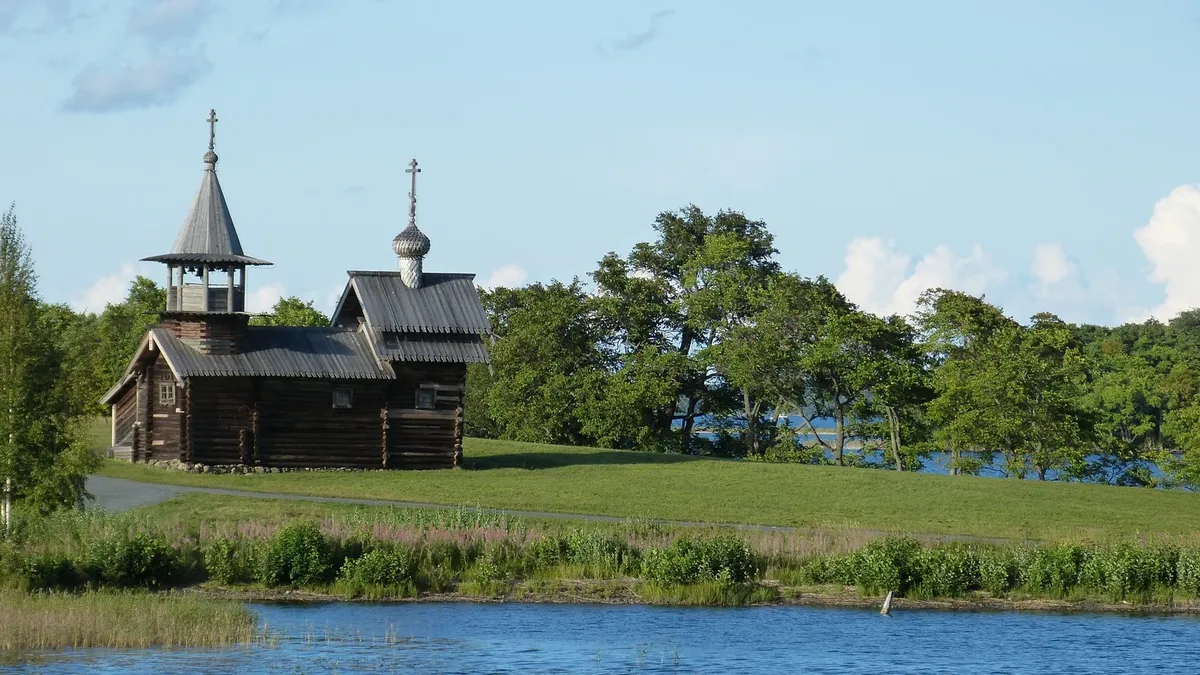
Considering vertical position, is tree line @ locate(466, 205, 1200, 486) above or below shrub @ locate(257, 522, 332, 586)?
above

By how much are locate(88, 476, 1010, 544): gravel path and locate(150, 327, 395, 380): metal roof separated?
16.2 feet

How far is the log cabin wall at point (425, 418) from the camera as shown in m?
60.8

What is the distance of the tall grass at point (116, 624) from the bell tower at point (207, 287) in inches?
1053

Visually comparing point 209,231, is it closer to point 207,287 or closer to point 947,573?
point 207,287

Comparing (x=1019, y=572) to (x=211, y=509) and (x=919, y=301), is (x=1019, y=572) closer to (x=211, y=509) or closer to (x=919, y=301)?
(x=211, y=509)

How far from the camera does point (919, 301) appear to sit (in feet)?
263

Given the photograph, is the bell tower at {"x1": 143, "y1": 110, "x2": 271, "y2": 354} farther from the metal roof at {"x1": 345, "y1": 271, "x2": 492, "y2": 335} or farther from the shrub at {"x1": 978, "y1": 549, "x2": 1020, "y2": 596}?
the shrub at {"x1": 978, "y1": 549, "x2": 1020, "y2": 596}

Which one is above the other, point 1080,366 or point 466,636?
point 1080,366

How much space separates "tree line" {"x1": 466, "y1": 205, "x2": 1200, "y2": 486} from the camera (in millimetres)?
69250

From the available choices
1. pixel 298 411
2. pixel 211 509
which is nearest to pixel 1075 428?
pixel 298 411

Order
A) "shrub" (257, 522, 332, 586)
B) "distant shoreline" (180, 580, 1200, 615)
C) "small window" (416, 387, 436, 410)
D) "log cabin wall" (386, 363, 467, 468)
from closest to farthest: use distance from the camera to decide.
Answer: "distant shoreline" (180, 580, 1200, 615), "shrub" (257, 522, 332, 586), "log cabin wall" (386, 363, 467, 468), "small window" (416, 387, 436, 410)

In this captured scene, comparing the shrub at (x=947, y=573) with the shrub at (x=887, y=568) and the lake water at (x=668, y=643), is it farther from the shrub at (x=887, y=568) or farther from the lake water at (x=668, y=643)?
the lake water at (x=668, y=643)

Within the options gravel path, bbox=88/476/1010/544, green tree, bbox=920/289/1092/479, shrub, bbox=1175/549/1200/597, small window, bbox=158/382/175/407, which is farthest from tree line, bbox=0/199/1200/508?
shrub, bbox=1175/549/1200/597

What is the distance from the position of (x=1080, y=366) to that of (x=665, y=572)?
38.7 m
